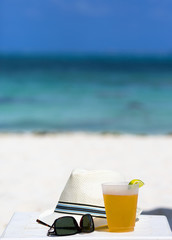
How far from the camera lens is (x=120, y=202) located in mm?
1787

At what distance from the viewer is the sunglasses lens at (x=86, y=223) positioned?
72.6 inches

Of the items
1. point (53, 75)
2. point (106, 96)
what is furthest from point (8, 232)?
point (53, 75)

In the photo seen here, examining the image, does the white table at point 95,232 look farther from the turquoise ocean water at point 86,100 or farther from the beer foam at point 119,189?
the turquoise ocean water at point 86,100

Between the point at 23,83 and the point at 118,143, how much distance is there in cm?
1219

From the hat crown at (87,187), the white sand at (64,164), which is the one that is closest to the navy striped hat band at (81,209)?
the hat crown at (87,187)

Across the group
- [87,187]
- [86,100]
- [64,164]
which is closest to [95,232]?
[87,187]

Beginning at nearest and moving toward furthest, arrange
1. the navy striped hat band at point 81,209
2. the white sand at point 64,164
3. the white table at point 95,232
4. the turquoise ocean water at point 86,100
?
the white table at point 95,232
the navy striped hat band at point 81,209
the white sand at point 64,164
the turquoise ocean water at point 86,100

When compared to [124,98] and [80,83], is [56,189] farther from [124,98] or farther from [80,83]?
[80,83]

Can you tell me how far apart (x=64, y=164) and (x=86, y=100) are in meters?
10.2

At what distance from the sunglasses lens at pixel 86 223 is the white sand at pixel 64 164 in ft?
4.94

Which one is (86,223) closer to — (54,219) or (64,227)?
(64,227)

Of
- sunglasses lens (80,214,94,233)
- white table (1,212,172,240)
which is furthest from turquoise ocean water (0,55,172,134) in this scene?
sunglasses lens (80,214,94,233)

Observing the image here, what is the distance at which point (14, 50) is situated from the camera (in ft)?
146

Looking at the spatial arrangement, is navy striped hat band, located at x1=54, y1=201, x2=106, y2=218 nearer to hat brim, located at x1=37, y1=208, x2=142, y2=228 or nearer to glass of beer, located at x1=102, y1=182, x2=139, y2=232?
hat brim, located at x1=37, y1=208, x2=142, y2=228
